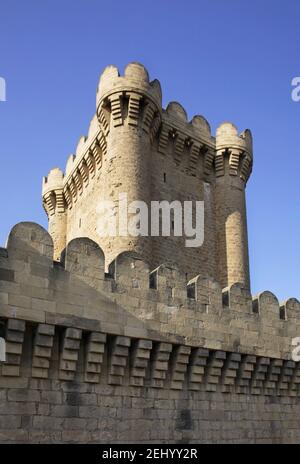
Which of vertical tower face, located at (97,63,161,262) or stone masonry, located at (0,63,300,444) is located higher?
vertical tower face, located at (97,63,161,262)

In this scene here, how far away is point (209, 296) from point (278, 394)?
284cm

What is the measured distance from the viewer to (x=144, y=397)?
27.8 feet

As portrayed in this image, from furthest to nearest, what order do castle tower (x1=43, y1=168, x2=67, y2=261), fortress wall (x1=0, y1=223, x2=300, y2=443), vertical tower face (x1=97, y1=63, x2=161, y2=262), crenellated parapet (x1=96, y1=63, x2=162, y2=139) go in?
castle tower (x1=43, y1=168, x2=67, y2=261), crenellated parapet (x1=96, y1=63, x2=162, y2=139), vertical tower face (x1=97, y1=63, x2=161, y2=262), fortress wall (x1=0, y1=223, x2=300, y2=443)

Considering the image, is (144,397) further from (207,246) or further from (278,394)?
(207,246)

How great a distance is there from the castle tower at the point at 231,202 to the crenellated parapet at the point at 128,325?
578 centimetres

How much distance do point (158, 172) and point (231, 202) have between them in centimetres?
295

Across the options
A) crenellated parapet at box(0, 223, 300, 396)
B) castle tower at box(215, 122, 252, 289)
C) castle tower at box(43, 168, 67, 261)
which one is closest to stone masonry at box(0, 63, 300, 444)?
crenellated parapet at box(0, 223, 300, 396)

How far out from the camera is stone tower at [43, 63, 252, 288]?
14.4 meters

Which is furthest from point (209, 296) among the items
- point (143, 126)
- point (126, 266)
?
point (143, 126)

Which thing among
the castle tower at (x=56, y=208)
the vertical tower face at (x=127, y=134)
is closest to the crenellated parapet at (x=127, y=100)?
the vertical tower face at (x=127, y=134)

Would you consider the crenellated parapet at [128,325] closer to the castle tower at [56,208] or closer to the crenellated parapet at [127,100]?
the crenellated parapet at [127,100]

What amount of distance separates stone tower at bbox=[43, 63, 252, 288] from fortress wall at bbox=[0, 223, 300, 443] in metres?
4.26

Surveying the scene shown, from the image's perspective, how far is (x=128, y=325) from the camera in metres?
8.33

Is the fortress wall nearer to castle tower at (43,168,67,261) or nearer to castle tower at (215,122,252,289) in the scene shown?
castle tower at (215,122,252,289)
